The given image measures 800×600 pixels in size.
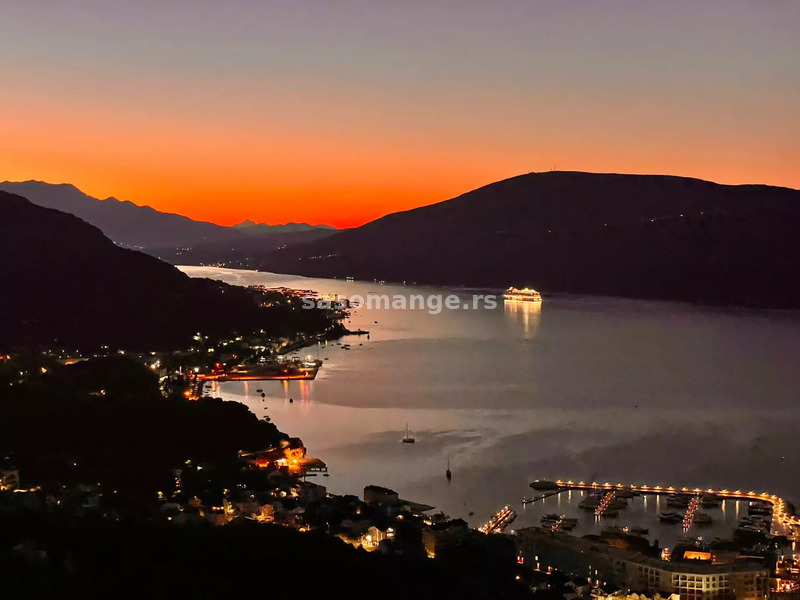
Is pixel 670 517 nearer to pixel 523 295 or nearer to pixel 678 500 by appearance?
pixel 678 500

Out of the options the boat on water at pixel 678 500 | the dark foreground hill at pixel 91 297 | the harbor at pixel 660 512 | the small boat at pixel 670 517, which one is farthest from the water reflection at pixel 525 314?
the small boat at pixel 670 517

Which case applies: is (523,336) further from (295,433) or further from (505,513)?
(505,513)

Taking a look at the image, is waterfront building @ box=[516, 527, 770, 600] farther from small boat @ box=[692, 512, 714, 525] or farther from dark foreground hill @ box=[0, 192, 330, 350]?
dark foreground hill @ box=[0, 192, 330, 350]

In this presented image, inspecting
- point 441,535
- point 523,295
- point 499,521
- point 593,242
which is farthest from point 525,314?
point 441,535

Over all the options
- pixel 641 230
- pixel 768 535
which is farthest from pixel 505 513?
pixel 641 230

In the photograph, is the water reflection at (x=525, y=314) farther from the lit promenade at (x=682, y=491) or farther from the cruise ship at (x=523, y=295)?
the lit promenade at (x=682, y=491)
